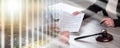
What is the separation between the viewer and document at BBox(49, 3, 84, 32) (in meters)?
0.77

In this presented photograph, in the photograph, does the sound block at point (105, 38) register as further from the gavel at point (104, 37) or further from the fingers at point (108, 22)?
the fingers at point (108, 22)

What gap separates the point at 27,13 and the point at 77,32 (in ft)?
1.25

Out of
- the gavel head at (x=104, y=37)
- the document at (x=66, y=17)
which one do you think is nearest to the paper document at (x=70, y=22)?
the document at (x=66, y=17)

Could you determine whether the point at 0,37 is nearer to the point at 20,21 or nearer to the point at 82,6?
the point at 20,21

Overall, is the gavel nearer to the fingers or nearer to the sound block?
the sound block

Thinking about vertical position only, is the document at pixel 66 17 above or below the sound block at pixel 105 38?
above

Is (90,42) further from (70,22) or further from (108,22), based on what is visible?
(108,22)

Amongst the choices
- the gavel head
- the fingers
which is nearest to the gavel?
the gavel head

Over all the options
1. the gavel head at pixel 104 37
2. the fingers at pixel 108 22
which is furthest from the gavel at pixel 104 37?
the fingers at pixel 108 22

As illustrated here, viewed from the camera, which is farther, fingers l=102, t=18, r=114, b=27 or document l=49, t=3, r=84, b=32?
fingers l=102, t=18, r=114, b=27

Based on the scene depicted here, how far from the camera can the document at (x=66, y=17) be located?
Result: 767 mm

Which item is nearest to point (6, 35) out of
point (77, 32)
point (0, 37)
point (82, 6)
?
point (0, 37)

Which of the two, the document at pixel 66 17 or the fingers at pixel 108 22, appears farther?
the fingers at pixel 108 22

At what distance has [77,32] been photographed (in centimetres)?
83
